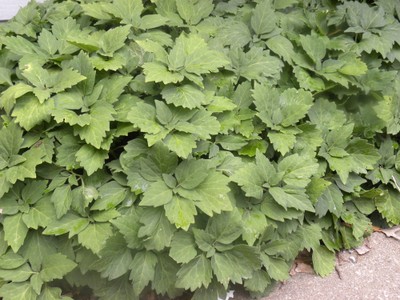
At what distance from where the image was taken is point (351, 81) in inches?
108

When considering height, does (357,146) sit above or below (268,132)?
below

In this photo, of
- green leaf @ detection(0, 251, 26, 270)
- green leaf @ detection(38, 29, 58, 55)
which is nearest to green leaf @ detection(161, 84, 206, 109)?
green leaf @ detection(38, 29, 58, 55)

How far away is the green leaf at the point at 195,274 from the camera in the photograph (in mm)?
1996

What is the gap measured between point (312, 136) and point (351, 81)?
53cm

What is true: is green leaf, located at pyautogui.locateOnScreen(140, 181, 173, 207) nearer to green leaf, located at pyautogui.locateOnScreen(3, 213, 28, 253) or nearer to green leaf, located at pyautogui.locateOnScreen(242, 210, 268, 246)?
green leaf, located at pyautogui.locateOnScreen(242, 210, 268, 246)

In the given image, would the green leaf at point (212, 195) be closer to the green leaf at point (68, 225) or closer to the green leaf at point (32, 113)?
the green leaf at point (68, 225)

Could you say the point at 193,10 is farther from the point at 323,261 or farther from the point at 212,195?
the point at 323,261

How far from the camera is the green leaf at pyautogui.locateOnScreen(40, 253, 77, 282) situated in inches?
81.4

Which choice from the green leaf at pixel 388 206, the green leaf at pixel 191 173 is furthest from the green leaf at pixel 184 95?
the green leaf at pixel 388 206

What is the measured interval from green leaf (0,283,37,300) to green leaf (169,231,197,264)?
0.73 m

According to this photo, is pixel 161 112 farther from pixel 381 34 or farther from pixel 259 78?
pixel 381 34

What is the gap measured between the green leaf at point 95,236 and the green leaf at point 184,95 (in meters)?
0.71

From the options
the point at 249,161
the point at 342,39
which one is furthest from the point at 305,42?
the point at 249,161

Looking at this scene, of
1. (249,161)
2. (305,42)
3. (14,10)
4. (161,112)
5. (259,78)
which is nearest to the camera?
(161,112)
